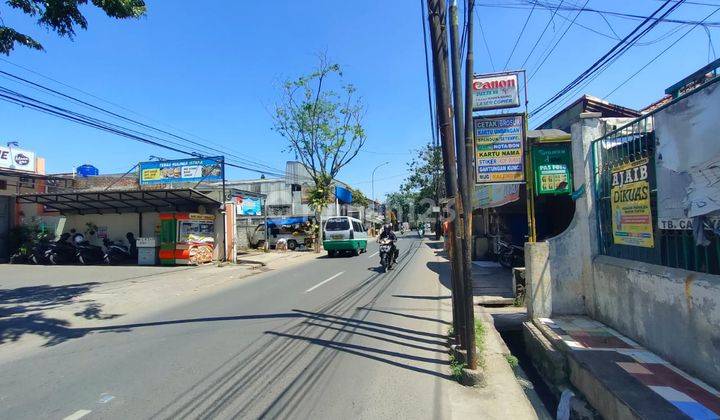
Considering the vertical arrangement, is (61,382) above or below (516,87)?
below

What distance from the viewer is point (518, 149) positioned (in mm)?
7109

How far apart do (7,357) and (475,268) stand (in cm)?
1339

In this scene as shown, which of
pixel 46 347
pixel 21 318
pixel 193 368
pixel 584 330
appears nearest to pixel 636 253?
pixel 584 330

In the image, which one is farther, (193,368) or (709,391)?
(193,368)

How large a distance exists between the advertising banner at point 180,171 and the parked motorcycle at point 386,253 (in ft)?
30.6

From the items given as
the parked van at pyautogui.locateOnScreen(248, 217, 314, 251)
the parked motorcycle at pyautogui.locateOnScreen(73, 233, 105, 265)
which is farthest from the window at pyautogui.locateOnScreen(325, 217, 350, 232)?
the parked motorcycle at pyautogui.locateOnScreen(73, 233, 105, 265)

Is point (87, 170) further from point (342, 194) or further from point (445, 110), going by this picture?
point (445, 110)

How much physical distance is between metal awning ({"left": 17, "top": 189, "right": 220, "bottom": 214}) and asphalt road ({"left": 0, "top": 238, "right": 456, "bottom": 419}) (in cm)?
1088

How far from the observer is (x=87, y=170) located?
3466 cm

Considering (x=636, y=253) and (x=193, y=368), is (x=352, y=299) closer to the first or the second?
(x=193, y=368)

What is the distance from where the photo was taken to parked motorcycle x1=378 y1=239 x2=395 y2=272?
16.5 m

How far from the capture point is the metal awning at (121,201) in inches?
768

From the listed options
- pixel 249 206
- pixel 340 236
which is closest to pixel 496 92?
pixel 340 236

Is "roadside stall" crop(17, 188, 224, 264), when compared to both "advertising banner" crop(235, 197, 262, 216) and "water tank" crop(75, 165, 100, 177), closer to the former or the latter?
"advertising banner" crop(235, 197, 262, 216)
